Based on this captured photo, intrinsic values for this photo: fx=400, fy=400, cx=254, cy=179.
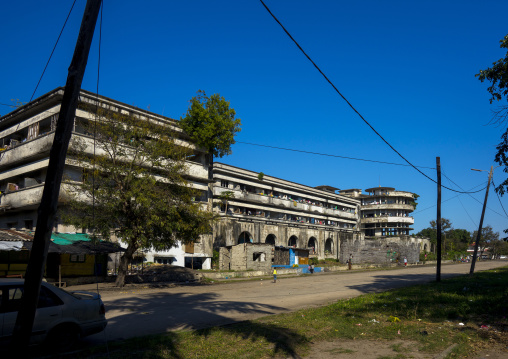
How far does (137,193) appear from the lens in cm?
2220

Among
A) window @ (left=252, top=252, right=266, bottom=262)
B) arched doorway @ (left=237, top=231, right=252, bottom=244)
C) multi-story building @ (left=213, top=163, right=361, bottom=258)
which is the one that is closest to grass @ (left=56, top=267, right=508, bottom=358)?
window @ (left=252, top=252, right=266, bottom=262)

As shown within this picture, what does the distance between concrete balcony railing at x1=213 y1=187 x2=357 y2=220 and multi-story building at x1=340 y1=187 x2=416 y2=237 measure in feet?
46.9

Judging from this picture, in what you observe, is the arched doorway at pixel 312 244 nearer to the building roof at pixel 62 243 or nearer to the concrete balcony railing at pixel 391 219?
the concrete balcony railing at pixel 391 219

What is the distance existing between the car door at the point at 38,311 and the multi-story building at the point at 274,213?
38522 mm

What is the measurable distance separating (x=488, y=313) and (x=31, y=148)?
32008mm

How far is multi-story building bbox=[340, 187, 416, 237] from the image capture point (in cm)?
9381

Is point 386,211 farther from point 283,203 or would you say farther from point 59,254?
point 59,254

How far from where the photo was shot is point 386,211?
312 ft

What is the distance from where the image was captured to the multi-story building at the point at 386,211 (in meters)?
93.8

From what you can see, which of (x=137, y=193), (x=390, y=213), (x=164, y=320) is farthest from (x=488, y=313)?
(x=390, y=213)

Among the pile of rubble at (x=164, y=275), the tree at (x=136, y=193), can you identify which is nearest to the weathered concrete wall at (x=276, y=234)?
the pile of rubble at (x=164, y=275)

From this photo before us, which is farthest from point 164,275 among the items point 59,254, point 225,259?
point 225,259

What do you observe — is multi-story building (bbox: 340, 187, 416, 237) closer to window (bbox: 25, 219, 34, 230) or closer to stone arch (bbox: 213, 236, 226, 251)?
stone arch (bbox: 213, 236, 226, 251)

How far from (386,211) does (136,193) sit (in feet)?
271
